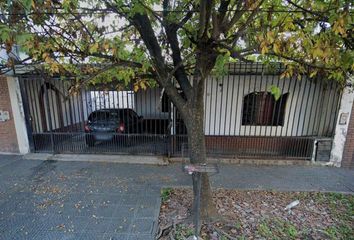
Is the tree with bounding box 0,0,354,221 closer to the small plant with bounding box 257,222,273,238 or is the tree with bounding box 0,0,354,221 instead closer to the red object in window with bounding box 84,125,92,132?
the small plant with bounding box 257,222,273,238

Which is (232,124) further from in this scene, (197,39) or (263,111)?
(197,39)

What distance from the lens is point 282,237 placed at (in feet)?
10.9

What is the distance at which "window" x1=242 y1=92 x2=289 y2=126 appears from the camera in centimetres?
691

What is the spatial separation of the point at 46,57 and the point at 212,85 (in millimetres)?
4895

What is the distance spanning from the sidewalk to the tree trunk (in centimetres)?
91

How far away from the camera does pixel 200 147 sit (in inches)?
133

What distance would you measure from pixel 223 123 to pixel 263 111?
1390mm

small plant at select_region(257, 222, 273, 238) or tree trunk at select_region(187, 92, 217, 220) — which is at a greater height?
tree trunk at select_region(187, 92, 217, 220)

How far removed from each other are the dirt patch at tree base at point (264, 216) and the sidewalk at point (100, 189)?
0.30m

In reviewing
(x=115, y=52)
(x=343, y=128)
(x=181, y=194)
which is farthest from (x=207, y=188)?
(x=343, y=128)

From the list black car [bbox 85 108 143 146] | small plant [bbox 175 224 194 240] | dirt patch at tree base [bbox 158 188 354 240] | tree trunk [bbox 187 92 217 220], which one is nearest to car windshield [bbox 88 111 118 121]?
black car [bbox 85 108 143 146]

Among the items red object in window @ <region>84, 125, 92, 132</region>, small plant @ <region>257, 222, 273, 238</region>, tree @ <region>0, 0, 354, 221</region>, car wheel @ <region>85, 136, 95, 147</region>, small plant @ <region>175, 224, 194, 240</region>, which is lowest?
small plant @ <region>257, 222, 273, 238</region>

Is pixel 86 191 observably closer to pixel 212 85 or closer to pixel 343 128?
pixel 212 85

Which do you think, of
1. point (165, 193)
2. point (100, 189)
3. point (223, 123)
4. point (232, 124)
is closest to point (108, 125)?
point (100, 189)
